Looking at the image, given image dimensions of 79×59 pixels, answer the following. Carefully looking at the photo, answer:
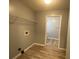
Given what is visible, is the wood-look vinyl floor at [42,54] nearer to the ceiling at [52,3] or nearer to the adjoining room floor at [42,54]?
the adjoining room floor at [42,54]

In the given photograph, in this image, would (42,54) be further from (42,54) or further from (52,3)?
(52,3)

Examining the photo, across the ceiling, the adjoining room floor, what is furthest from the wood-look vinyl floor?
the ceiling

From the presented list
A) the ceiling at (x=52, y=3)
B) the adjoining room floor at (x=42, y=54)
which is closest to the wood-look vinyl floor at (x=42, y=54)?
the adjoining room floor at (x=42, y=54)

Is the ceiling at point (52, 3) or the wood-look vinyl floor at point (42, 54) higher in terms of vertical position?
the ceiling at point (52, 3)

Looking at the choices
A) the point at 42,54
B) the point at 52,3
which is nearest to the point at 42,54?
the point at 42,54

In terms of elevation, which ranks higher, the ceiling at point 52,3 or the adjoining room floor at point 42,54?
the ceiling at point 52,3

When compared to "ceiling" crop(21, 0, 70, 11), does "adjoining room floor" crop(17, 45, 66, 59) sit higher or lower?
lower

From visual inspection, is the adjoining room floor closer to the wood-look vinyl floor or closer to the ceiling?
the wood-look vinyl floor
